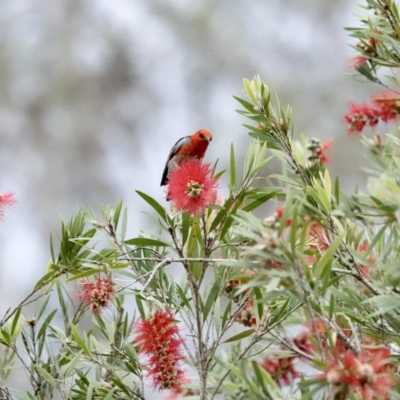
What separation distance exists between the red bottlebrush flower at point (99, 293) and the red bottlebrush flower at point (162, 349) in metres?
0.07

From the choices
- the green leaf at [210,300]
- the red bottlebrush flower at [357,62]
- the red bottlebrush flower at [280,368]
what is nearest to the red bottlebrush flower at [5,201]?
the green leaf at [210,300]

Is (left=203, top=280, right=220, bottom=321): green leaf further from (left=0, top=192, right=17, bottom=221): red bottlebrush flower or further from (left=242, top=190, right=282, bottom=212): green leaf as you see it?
(left=0, top=192, right=17, bottom=221): red bottlebrush flower

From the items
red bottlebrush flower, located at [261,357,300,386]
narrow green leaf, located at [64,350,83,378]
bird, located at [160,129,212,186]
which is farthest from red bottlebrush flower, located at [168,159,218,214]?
bird, located at [160,129,212,186]

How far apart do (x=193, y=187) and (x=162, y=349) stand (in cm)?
15

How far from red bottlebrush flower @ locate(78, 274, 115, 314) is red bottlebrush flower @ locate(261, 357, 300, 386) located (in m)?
0.23

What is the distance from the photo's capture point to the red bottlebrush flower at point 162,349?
0.52 m

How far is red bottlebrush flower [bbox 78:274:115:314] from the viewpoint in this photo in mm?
595

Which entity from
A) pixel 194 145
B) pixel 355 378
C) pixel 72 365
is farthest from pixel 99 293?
pixel 194 145

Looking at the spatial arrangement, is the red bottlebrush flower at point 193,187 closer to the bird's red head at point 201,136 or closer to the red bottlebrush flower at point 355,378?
the red bottlebrush flower at point 355,378

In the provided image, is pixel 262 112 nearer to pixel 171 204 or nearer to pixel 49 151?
pixel 171 204

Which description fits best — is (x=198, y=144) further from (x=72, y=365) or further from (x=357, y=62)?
(x=72, y=365)

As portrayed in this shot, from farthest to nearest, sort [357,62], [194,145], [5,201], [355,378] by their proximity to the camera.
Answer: [194,145] < [357,62] < [5,201] < [355,378]

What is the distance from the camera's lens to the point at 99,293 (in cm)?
60

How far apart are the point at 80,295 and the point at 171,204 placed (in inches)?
5.6
